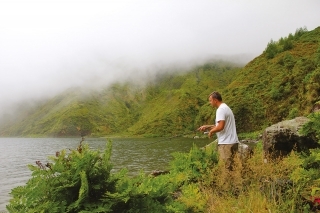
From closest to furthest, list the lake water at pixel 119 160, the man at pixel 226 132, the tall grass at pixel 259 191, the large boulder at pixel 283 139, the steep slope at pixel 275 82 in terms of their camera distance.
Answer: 1. the tall grass at pixel 259 191
2. the man at pixel 226 132
3. the large boulder at pixel 283 139
4. the lake water at pixel 119 160
5. the steep slope at pixel 275 82

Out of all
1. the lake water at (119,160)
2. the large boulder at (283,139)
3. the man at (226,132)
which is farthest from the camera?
the lake water at (119,160)

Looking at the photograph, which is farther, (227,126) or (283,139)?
(283,139)

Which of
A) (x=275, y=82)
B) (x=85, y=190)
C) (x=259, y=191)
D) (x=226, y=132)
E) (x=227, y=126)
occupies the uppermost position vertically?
(x=275, y=82)

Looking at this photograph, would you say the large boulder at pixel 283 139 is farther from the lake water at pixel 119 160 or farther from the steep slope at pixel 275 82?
the steep slope at pixel 275 82

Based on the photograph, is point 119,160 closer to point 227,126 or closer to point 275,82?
point 227,126

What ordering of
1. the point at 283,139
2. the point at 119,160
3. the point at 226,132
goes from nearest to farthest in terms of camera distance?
1. the point at 226,132
2. the point at 283,139
3. the point at 119,160

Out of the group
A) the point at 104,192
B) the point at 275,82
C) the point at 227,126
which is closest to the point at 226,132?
the point at 227,126

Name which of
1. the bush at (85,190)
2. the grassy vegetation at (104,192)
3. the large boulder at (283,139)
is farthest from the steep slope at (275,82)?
the bush at (85,190)

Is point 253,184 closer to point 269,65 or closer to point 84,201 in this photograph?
point 84,201

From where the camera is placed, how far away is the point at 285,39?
12875cm

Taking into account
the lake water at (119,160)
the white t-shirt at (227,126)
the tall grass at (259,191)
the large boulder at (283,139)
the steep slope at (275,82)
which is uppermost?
the steep slope at (275,82)

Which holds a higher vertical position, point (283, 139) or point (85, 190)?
point (85, 190)

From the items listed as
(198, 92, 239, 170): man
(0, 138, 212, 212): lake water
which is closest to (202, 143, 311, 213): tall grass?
(198, 92, 239, 170): man

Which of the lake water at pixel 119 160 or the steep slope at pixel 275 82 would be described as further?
the steep slope at pixel 275 82
